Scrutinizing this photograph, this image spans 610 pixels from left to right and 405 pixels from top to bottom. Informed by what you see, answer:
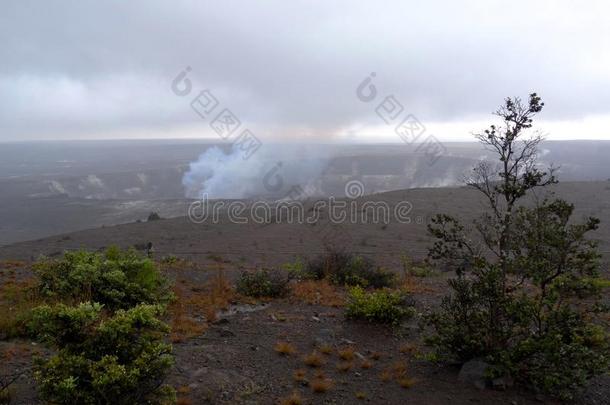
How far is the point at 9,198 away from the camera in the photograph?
58.3 meters

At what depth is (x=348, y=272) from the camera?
9.74 m

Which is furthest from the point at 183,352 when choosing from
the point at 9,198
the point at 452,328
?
the point at 9,198

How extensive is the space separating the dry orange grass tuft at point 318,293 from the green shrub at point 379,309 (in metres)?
1.06

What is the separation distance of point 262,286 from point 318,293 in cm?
107

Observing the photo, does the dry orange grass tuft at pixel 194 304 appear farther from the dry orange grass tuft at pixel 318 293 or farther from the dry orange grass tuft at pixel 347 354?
the dry orange grass tuft at pixel 347 354

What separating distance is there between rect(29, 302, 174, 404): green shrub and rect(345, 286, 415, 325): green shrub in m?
3.60

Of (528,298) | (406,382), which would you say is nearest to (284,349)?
(406,382)

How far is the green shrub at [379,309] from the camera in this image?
6.70 m

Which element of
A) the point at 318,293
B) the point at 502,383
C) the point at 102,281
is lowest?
the point at 318,293

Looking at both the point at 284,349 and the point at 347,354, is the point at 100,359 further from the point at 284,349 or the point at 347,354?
the point at 347,354

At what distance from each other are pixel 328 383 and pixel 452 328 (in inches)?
60.4

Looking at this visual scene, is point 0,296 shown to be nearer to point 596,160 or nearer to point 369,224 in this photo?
point 369,224

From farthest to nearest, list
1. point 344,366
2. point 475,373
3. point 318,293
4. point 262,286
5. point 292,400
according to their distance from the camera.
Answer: point 318,293 < point 262,286 < point 344,366 < point 475,373 < point 292,400

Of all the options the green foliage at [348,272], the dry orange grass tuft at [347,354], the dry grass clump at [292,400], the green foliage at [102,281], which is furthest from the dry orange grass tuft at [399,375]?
the green foliage at [348,272]
